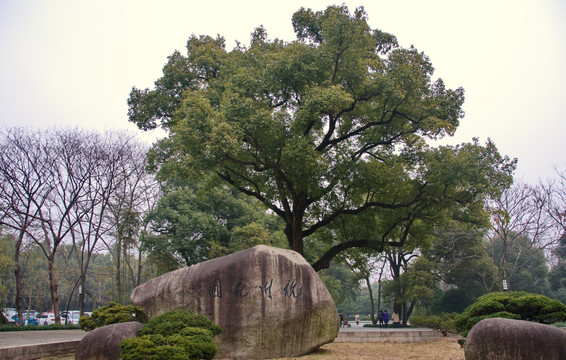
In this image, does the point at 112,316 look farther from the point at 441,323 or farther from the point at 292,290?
the point at 441,323

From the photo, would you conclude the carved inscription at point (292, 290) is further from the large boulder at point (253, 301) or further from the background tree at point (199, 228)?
the background tree at point (199, 228)

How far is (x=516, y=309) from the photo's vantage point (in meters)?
8.98

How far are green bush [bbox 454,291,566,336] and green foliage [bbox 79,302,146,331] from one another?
783 cm

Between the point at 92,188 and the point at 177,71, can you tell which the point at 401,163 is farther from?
the point at 92,188

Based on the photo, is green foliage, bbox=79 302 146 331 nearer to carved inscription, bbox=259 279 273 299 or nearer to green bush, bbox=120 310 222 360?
green bush, bbox=120 310 222 360

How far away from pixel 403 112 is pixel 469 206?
13.6 feet

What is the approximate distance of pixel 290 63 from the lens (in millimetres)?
13883

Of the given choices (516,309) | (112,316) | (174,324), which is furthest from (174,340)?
(516,309)

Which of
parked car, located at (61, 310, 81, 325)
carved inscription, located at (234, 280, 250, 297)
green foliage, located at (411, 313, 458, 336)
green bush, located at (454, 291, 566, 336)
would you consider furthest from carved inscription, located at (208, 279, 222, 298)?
parked car, located at (61, 310, 81, 325)

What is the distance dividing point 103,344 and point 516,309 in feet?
28.5

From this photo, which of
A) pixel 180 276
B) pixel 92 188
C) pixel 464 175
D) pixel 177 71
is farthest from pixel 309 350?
pixel 92 188

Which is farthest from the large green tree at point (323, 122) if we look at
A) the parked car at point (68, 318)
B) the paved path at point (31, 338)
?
the parked car at point (68, 318)

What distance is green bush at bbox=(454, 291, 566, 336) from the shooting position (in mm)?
8539

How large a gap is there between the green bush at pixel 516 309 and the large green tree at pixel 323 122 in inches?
220
